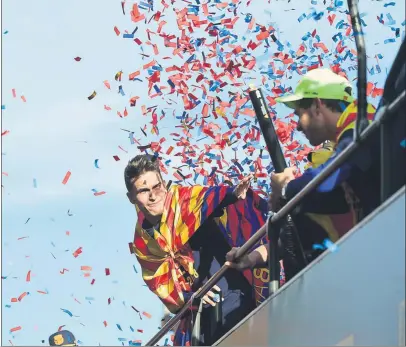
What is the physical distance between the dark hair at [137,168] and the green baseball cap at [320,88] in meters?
3.86

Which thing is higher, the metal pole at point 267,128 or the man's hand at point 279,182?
the metal pole at point 267,128

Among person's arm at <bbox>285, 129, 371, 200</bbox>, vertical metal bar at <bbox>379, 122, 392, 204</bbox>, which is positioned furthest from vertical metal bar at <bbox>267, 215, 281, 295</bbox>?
vertical metal bar at <bbox>379, 122, 392, 204</bbox>

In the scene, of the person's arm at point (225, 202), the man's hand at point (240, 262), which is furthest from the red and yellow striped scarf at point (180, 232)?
the man's hand at point (240, 262)

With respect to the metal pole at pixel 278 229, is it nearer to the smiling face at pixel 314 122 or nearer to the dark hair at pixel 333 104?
the smiling face at pixel 314 122

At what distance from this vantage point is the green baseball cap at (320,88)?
20.9ft

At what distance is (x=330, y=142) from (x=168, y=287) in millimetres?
3418

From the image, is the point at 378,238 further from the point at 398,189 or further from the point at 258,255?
the point at 258,255

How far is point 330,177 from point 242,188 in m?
4.19

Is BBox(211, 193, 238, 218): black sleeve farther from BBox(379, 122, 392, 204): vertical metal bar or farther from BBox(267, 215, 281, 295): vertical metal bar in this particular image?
BBox(379, 122, 392, 204): vertical metal bar

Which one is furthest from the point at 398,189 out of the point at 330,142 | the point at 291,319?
the point at 330,142

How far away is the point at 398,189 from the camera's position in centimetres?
478

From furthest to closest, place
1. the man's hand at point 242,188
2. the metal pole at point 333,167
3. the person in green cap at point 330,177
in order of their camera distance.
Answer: the man's hand at point 242,188 < the person in green cap at point 330,177 < the metal pole at point 333,167

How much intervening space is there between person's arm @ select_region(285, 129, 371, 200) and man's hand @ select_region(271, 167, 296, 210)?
0.19 m

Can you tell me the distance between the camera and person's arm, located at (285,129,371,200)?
5211mm
